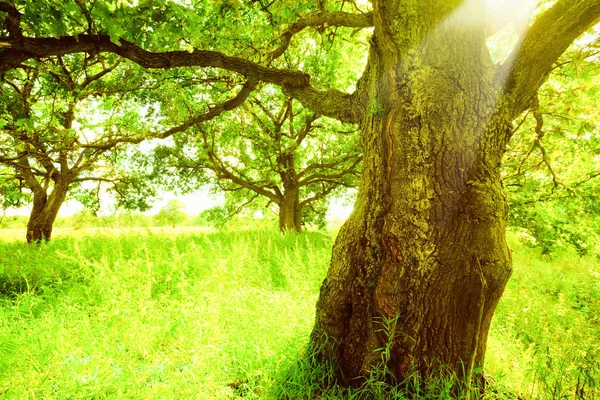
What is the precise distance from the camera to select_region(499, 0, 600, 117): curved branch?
7.70ft

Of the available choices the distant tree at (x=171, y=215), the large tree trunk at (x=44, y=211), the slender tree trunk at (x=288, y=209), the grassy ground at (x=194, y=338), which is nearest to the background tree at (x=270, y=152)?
the slender tree trunk at (x=288, y=209)

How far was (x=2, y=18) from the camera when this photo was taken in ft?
8.96

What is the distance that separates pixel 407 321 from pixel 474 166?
1345 mm

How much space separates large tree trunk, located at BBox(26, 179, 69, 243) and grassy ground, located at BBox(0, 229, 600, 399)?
16.2 feet

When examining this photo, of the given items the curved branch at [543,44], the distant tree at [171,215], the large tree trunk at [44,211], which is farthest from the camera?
the distant tree at [171,215]

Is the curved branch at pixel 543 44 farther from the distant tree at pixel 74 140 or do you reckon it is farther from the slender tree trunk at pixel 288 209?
the slender tree trunk at pixel 288 209

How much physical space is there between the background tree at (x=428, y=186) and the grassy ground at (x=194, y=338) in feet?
1.66

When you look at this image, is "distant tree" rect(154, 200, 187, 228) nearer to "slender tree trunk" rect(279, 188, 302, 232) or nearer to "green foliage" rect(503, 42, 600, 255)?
"slender tree trunk" rect(279, 188, 302, 232)

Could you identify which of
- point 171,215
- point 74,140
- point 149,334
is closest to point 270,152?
point 74,140

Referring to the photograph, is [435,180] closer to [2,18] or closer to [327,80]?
[2,18]

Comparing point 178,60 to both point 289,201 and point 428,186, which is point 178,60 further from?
point 289,201

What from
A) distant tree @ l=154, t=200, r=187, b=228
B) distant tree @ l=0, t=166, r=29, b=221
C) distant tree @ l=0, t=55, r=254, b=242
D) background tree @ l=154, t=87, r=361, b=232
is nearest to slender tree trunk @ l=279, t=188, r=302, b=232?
background tree @ l=154, t=87, r=361, b=232

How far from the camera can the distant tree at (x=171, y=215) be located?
45.0 metres

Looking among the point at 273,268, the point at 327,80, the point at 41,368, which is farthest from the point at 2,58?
the point at 327,80
